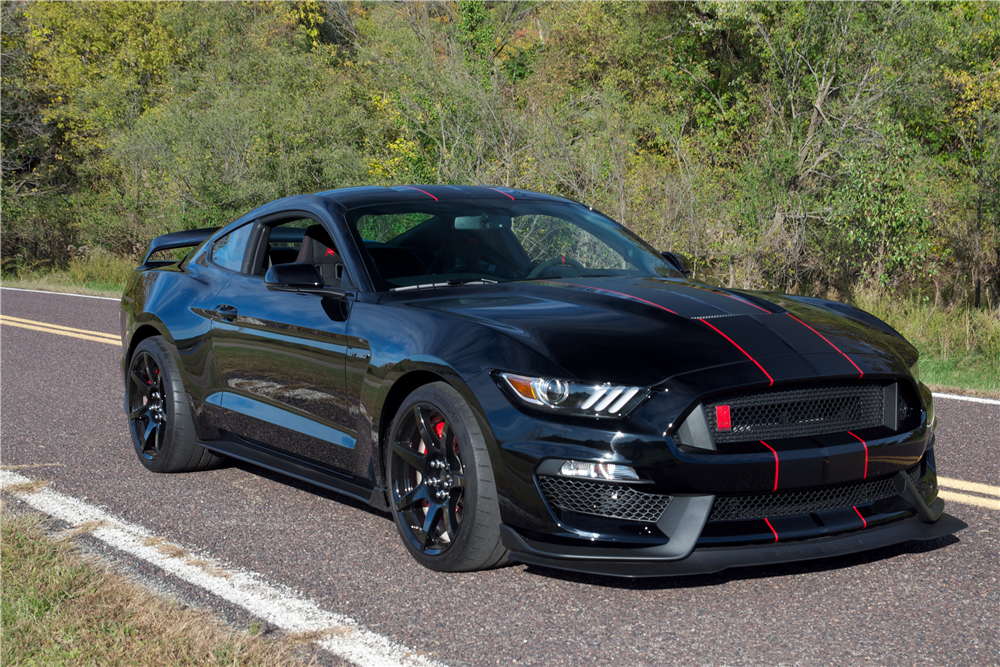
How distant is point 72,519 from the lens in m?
4.77

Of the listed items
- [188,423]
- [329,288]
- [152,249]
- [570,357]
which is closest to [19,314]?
[152,249]

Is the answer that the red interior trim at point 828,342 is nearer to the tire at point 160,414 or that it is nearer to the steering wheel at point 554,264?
the steering wheel at point 554,264

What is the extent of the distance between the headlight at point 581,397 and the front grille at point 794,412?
27 cm

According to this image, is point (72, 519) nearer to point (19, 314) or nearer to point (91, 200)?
point (19, 314)

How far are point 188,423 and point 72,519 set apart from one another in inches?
38.1

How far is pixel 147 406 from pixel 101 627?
2.73 metres

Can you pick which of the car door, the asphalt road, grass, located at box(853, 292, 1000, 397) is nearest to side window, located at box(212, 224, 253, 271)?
the car door

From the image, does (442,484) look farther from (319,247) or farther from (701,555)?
(319,247)

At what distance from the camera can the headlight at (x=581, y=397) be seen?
3422 millimetres

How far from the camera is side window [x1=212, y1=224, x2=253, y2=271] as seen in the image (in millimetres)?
5580

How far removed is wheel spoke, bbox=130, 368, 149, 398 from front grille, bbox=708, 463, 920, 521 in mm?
3819

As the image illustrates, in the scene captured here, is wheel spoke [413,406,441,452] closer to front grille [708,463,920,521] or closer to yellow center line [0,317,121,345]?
front grille [708,463,920,521]

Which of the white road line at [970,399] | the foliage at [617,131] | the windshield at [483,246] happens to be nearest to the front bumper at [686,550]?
the windshield at [483,246]

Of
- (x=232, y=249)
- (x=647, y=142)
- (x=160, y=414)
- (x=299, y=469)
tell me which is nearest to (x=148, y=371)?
(x=160, y=414)
